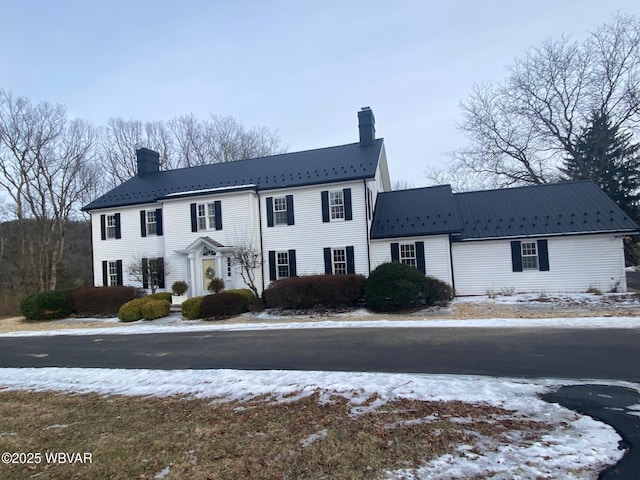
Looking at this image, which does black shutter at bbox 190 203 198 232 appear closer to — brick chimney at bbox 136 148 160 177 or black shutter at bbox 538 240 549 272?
brick chimney at bbox 136 148 160 177

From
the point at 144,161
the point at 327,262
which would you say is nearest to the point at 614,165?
the point at 327,262

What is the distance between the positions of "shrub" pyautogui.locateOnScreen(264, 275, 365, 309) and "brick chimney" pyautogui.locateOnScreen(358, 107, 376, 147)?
9477mm

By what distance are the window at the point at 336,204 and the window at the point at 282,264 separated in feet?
10.8

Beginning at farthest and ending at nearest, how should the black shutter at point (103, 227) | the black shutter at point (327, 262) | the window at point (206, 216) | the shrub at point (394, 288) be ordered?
1. the black shutter at point (103, 227)
2. the window at point (206, 216)
3. the black shutter at point (327, 262)
4. the shrub at point (394, 288)

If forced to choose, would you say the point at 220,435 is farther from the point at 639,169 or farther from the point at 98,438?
the point at 639,169

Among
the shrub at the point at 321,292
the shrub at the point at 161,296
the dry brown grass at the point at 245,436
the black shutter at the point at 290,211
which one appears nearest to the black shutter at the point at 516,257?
the shrub at the point at 321,292

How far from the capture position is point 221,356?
936 centimetres

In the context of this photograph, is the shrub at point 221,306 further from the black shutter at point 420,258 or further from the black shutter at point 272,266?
the black shutter at point 420,258

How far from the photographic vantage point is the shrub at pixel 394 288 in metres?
16.2

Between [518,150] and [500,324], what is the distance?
79.4 feet

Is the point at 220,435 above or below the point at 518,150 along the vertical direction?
below

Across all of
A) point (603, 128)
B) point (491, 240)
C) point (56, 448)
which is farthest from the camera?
point (603, 128)

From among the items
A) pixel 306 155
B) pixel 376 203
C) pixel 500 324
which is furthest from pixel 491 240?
pixel 306 155

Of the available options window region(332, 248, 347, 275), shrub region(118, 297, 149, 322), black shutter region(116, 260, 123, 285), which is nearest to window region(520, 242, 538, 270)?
window region(332, 248, 347, 275)
